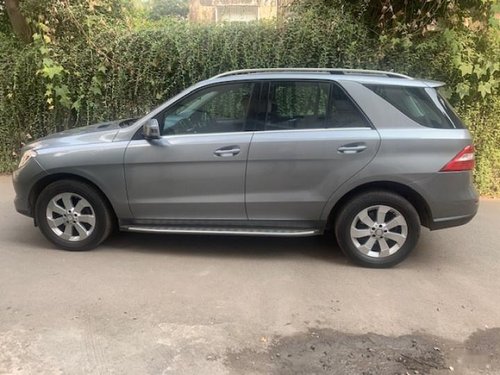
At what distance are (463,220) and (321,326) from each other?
5.80 ft

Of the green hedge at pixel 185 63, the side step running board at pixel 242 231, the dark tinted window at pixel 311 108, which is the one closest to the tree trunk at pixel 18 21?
the green hedge at pixel 185 63

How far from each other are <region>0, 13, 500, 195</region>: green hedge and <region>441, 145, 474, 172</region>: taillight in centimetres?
263

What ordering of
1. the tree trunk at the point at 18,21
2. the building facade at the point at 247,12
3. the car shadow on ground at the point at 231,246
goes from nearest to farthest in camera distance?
the car shadow on ground at the point at 231,246
the building facade at the point at 247,12
the tree trunk at the point at 18,21

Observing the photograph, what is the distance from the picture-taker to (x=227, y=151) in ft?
15.1

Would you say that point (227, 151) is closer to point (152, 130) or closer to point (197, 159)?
point (197, 159)

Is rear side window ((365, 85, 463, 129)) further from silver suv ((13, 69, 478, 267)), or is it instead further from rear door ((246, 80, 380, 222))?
rear door ((246, 80, 380, 222))

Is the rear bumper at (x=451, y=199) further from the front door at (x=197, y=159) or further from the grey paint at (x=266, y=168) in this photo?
the front door at (x=197, y=159)

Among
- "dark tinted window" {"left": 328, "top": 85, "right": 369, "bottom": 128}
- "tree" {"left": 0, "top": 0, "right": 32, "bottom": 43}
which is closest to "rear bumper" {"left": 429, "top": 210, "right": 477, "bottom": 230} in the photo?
"dark tinted window" {"left": 328, "top": 85, "right": 369, "bottom": 128}

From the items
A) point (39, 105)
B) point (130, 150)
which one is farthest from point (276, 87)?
point (39, 105)

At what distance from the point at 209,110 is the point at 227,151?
435 millimetres

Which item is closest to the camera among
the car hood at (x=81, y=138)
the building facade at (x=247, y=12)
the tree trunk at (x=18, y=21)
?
the car hood at (x=81, y=138)

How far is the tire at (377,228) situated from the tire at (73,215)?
2178 mm

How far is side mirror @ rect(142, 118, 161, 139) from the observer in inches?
182

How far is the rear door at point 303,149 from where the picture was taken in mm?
4504
